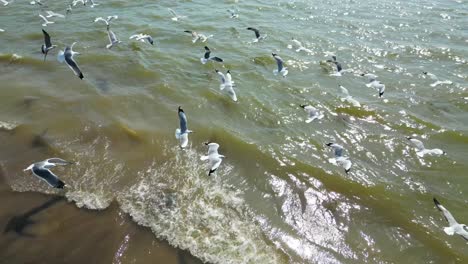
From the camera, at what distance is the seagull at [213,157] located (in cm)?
761

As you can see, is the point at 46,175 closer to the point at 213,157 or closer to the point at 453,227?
the point at 213,157

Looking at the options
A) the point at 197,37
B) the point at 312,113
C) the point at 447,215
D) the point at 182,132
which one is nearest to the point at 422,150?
the point at 447,215

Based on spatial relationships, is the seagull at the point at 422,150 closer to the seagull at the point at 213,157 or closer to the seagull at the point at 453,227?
the seagull at the point at 453,227

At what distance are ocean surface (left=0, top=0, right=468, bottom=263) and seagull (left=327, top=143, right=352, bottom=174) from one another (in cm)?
15

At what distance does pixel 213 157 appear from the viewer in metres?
7.95

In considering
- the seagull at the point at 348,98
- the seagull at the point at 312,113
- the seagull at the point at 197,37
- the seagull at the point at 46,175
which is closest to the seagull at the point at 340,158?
the seagull at the point at 312,113

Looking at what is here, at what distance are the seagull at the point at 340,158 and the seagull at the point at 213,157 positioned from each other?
2.40 metres

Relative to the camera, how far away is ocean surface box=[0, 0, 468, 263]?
6.64 meters

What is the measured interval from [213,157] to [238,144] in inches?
43.7

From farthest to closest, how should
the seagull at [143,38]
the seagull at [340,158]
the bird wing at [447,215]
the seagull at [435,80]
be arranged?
1. the seagull at [143,38]
2. the seagull at [435,80]
3. the seagull at [340,158]
4. the bird wing at [447,215]

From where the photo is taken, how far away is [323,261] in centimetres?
636

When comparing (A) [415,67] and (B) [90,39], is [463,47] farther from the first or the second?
(B) [90,39]

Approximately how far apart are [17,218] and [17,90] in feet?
16.5

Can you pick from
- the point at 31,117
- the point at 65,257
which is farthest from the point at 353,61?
the point at 65,257
